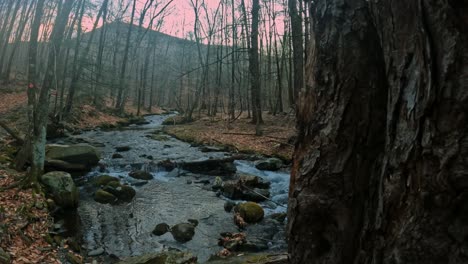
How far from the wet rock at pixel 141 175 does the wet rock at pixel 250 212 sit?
4.43m

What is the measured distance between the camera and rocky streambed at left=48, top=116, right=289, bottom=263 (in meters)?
6.77

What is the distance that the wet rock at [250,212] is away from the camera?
7.99 metres

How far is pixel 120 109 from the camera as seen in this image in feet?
99.1

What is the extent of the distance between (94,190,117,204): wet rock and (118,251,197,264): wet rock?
12.3 ft

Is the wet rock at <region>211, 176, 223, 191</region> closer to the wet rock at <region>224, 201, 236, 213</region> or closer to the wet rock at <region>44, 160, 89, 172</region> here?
the wet rock at <region>224, 201, 236, 213</region>

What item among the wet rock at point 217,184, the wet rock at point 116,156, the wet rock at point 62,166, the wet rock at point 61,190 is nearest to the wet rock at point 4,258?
the wet rock at point 61,190

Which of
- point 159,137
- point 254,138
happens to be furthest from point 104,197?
point 159,137

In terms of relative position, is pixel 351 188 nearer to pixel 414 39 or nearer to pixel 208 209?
pixel 414 39

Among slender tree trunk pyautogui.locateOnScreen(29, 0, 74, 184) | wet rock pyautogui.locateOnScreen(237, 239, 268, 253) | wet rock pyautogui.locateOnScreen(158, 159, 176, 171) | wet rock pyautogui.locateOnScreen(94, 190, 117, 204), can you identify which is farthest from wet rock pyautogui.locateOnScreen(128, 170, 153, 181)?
wet rock pyautogui.locateOnScreen(237, 239, 268, 253)

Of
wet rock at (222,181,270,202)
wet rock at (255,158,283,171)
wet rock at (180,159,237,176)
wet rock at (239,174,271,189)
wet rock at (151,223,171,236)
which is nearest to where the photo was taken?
wet rock at (151,223,171,236)

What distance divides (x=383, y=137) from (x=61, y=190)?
823 cm

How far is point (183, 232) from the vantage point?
23.5 ft

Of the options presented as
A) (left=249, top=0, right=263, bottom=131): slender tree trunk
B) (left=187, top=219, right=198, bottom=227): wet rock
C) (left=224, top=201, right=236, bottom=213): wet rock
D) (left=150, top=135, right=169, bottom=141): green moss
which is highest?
(left=249, top=0, right=263, bottom=131): slender tree trunk

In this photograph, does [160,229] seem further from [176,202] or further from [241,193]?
[241,193]
